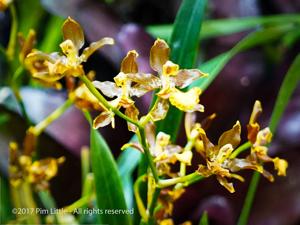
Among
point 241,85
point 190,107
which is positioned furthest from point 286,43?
point 190,107

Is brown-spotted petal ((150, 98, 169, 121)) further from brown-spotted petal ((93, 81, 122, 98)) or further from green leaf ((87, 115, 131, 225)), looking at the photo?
green leaf ((87, 115, 131, 225))

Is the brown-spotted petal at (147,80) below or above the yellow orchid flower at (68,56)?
below

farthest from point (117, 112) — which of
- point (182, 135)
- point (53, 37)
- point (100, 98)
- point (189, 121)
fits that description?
point (53, 37)

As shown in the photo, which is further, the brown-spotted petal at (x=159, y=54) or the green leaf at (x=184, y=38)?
the green leaf at (x=184, y=38)

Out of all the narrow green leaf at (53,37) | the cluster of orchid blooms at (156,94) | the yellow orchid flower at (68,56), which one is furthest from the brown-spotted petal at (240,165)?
the narrow green leaf at (53,37)

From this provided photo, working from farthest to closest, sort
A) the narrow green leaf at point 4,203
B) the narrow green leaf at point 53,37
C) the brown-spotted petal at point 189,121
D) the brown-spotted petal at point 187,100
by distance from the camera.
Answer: the narrow green leaf at point 53,37
the narrow green leaf at point 4,203
the brown-spotted petal at point 189,121
the brown-spotted petal at point 187,100

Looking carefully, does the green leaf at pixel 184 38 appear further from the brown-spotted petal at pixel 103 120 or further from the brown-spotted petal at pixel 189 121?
the brown-spotted petal at pixel 103 120
